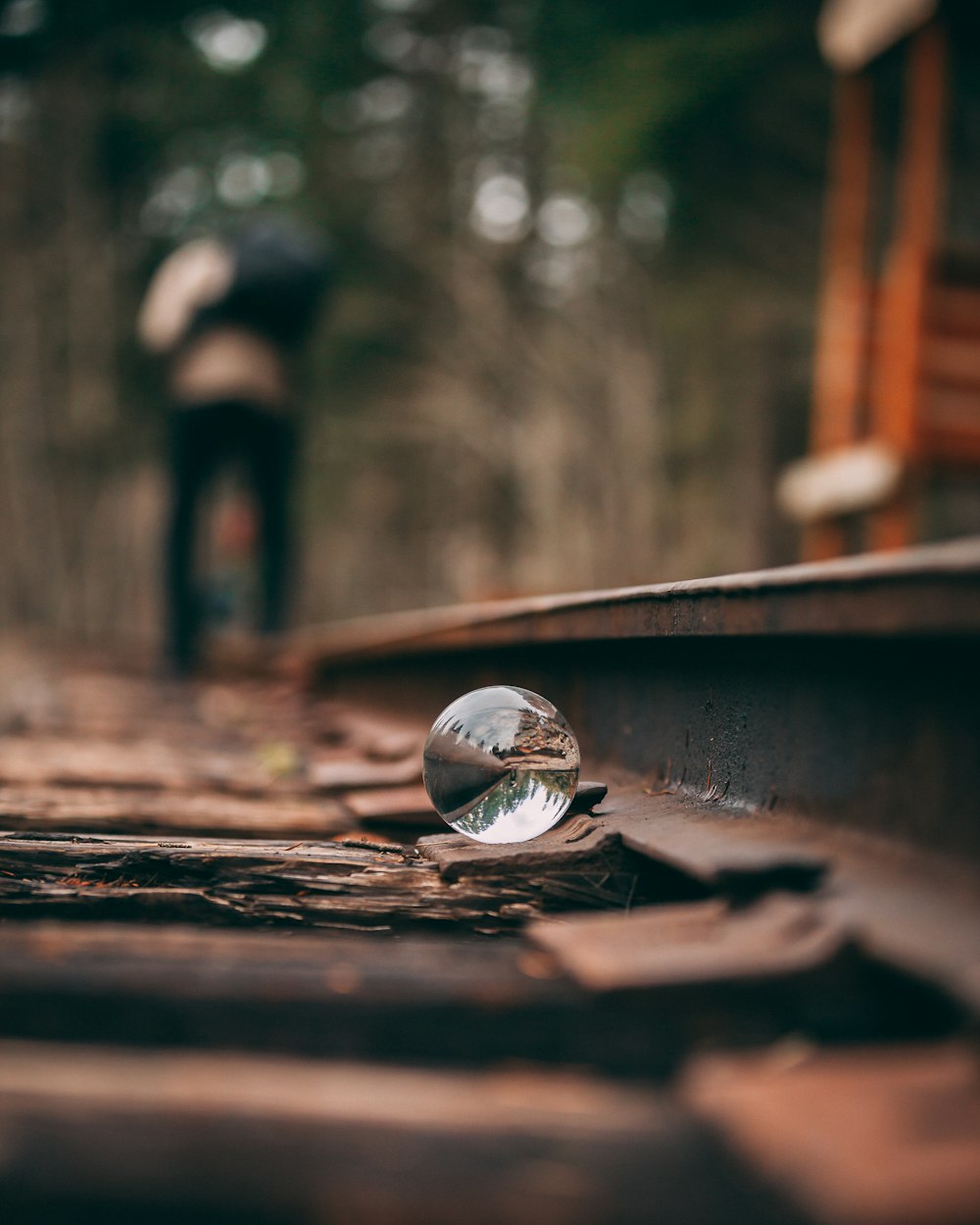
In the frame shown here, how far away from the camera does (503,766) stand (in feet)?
5.92

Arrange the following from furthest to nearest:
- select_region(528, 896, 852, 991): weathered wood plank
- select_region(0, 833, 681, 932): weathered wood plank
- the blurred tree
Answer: the blurred tree, select_region(0, 833, 681, 932): weathered wood plank, select_region(528, 896, 852, 991): weathered wood plank

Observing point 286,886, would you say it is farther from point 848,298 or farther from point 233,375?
point 233,375

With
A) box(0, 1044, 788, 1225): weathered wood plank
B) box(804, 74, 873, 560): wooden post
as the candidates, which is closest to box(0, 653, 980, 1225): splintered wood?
box(0, 1044, 788, 1225): weathered wood plank

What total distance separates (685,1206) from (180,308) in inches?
306

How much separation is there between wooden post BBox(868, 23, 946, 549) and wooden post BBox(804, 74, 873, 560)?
0.54 ft

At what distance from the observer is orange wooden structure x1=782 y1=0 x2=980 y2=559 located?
6008 millimetres

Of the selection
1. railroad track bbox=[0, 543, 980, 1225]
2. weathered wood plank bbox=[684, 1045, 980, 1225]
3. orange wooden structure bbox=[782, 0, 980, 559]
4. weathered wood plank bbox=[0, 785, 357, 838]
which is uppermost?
orange wooden structure bbox=[782, 0, 980, 559]

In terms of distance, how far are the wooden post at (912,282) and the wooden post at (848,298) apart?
165 mm

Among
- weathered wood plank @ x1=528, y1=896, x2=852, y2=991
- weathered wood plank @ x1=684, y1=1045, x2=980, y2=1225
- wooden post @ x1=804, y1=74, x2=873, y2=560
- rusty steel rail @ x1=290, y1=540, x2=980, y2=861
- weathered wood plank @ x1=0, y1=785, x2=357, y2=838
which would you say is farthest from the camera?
wooden post @ x1=804, y1=74, x2=873, y2=560

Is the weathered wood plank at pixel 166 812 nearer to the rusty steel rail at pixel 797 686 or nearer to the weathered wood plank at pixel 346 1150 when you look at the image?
the rusty steel rail at pixel 797 686

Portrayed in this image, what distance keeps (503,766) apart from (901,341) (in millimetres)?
4918

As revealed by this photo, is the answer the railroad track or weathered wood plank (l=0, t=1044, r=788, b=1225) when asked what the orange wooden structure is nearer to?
the railroad track

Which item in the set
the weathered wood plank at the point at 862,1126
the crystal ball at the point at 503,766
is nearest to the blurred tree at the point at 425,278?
the crystal ball at the point at 503,766

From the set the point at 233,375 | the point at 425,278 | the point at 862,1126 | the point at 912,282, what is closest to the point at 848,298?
the point at 912,282
